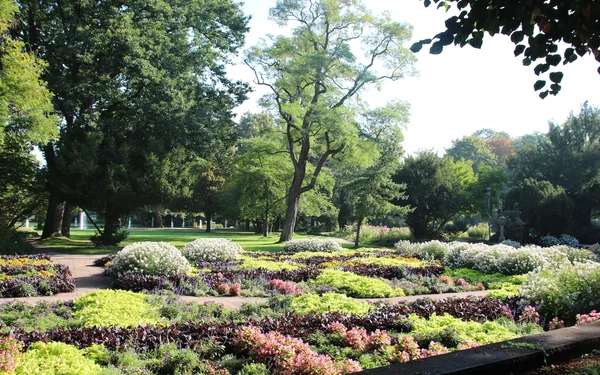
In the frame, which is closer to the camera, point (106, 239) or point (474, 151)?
point (106, 239)

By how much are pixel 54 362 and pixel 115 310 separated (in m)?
2.54

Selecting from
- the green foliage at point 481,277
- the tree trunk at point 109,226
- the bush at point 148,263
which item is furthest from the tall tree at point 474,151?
the bush at point 148,263

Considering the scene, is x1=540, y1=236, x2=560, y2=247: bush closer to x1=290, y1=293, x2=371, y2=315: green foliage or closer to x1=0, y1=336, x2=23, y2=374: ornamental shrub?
x1=290, y1=293, x2=371, y2=315: green foliage

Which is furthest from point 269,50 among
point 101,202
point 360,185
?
point 101,202

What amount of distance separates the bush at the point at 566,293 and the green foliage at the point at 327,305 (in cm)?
246

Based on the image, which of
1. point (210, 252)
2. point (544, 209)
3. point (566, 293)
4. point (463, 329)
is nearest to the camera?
point (463, 329)

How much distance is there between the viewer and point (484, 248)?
13672 mm

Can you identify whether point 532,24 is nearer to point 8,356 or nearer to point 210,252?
point 8,356

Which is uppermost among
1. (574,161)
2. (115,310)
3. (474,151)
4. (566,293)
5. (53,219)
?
(474,151)

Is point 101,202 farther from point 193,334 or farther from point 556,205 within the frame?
point 556,205

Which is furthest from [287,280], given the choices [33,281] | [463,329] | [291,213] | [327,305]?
[291,213]

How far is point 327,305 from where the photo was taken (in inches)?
254

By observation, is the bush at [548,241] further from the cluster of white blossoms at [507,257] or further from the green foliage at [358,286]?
the green foliage at [358,286]

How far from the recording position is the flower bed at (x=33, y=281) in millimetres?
7818
